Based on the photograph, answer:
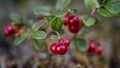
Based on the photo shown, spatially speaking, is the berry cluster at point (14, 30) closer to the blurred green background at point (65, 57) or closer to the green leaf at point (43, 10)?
the blurred green background at point (65, 57)

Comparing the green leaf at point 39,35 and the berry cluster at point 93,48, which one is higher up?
the green leaf at point 39,35

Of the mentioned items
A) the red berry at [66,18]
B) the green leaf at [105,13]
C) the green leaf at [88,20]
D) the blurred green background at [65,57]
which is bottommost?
the blurred green background at [65,57]

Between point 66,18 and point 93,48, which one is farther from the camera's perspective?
point 93,48

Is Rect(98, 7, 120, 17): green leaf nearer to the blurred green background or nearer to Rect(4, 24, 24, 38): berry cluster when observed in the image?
the blurred green background

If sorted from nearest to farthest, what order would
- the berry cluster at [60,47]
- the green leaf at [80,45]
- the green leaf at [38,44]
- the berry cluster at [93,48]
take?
the berry cluster at [60,47] → the green leaf at [38,44] → the green leaf at [80,45] → the berry cluster at [93,48]

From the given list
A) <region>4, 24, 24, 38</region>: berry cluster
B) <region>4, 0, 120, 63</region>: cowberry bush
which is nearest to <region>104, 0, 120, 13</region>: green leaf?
<region>4, 0, 120, 63</region>: cowberry bush

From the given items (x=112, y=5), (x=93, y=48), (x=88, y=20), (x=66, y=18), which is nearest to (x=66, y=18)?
(x=66, y=18)

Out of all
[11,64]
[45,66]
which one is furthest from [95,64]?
[11,64]

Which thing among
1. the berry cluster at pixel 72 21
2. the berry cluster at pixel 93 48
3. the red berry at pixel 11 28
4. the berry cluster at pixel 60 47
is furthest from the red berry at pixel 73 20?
the red berry at pixel 11 28

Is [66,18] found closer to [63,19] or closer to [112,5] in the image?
[63,19]
